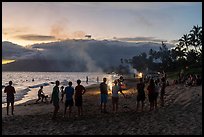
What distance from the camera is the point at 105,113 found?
15281 millimetres

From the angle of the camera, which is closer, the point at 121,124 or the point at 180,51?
the point at 121,124

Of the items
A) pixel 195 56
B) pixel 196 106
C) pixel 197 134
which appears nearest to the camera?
pixel 197 134

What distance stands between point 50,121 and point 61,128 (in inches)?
74.1

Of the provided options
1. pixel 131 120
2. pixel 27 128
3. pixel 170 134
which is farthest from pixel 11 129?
pixel 170 134

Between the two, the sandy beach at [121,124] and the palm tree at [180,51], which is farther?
the palm tree at [180,51]

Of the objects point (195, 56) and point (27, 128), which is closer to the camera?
point (27, 128)

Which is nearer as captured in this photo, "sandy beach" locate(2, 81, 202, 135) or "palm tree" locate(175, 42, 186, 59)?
"sandy beach" locate(2, 81, 202, 135)

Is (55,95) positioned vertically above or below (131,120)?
above

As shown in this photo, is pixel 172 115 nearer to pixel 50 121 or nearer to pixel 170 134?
pixel 170 134

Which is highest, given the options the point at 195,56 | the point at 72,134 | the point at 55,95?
the point at 195,56

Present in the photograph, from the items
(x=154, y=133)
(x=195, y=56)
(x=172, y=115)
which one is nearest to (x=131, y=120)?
(x=172, y=115)

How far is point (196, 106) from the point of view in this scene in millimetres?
14570

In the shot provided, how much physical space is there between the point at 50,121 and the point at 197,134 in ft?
21.2

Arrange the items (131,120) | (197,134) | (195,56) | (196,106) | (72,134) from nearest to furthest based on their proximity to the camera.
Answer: (197,134) → (72,134) → (131,120) → (196,106) → (195,56)
